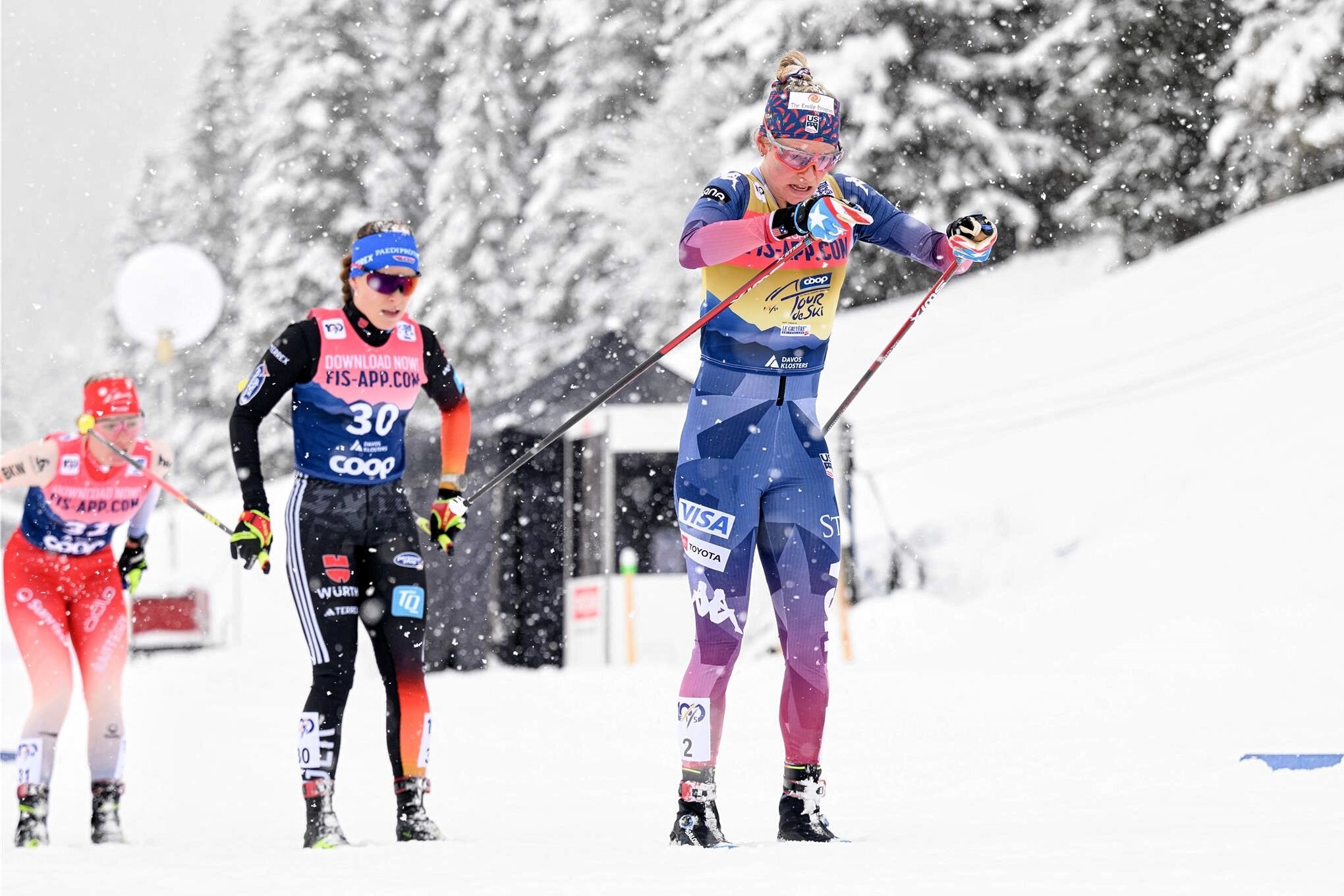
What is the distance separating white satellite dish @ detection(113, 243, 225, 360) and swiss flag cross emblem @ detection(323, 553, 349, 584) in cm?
1696

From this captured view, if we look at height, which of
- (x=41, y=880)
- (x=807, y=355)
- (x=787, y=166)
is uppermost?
(x=787, y=166)

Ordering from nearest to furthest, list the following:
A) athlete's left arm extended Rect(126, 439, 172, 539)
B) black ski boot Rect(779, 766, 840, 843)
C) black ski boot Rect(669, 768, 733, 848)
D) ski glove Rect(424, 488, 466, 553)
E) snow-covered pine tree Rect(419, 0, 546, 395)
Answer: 1. black ski boot Rect(669, 768, 733, 848)
2. black ski boot Rect(779, 766, 840, 843)
3. ski glove Rect(424, 488, 466, 553)
4. athlete's left arm extended Rect(126, 439, 172, 539)
5. snow-covered pine tree Rect(419, 0, 546, 395)

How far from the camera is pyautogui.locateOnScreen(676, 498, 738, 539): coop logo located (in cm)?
469

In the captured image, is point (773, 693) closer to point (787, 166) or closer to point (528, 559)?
point (528, 559)

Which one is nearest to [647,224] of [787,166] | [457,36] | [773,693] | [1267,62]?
[457,36]

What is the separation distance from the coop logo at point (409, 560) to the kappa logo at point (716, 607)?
1.01 meters

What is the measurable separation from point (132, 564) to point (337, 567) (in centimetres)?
179

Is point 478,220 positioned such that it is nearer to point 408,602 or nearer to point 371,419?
point 371,419

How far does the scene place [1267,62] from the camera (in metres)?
19.7

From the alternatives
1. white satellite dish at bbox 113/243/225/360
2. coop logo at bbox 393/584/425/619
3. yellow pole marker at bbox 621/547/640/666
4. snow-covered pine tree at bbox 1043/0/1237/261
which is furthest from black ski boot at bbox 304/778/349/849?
snow-covered pine tree at bbox 1043/0/1237/261

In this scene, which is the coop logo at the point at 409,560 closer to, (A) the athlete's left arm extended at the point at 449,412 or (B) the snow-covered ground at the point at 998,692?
(A) the athlete's left arm extended at the point at 449,412

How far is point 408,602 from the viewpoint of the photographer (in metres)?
5.20

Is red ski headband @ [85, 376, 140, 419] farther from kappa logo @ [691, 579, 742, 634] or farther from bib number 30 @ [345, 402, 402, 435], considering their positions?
kappa logo @ [691, 579, 742, 634]

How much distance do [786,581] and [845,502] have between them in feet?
29.9
